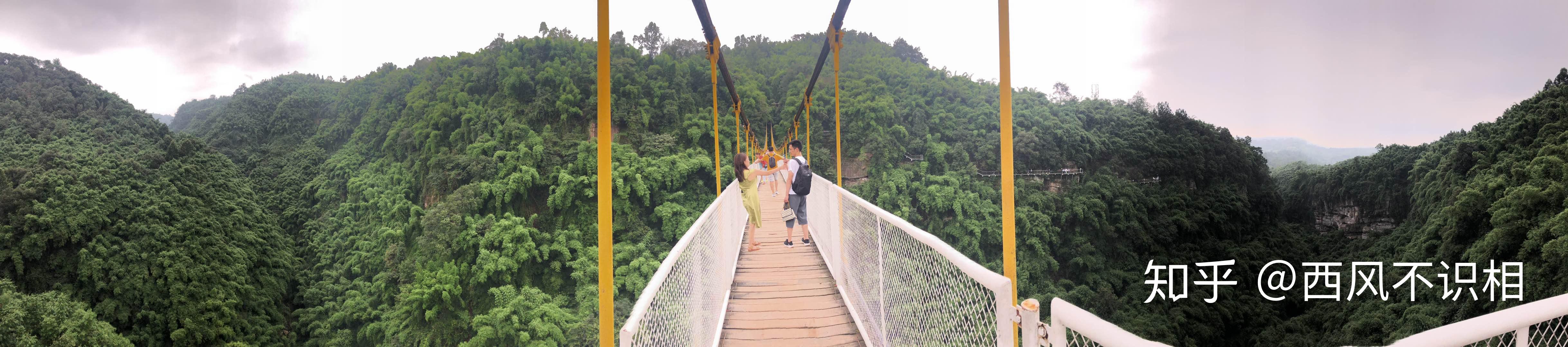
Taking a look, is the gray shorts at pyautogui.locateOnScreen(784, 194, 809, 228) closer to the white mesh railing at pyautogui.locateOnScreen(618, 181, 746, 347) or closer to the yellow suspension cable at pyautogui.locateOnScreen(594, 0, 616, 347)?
the white mesh railing at pyautogui.locateOnScreen(618, 181, 746, 347)

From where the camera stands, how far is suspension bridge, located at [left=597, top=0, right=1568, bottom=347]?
112 centimetres

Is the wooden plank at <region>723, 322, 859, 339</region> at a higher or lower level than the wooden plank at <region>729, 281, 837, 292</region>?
lower

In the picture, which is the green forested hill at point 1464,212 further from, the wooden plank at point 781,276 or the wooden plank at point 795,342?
the wooden plank at point 795,342

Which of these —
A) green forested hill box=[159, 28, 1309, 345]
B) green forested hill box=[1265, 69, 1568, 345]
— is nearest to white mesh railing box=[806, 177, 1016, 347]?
green forested hill box=[159, 28, 1309, 345]

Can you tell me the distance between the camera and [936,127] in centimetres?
3169

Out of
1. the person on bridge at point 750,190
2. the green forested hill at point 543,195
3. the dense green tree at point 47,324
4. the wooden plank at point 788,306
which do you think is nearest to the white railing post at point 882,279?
the wooden plank at point 788,306

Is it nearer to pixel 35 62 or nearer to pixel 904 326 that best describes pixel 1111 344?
pixel 904 326

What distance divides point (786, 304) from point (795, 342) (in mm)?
486

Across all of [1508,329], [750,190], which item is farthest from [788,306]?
[1508,329]

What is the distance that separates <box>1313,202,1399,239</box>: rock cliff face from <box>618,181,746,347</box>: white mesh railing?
30627 millimetres

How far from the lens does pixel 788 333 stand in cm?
253

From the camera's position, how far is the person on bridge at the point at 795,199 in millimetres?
3822

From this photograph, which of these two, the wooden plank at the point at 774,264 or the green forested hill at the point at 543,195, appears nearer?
the wooden plank at the point at 774,264

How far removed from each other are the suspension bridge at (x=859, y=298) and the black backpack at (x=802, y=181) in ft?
0.62
